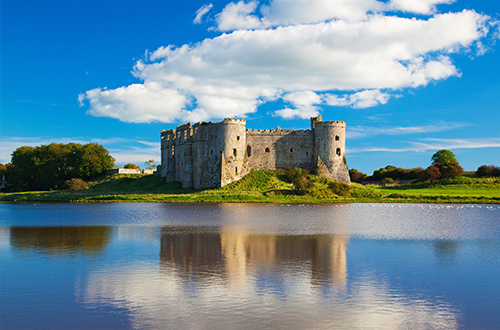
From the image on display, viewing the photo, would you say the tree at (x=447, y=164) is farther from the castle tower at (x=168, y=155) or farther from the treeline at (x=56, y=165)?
the treeline at (x=56, y=165)

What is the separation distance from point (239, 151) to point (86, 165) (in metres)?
31.9

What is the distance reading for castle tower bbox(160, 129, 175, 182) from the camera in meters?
70.1

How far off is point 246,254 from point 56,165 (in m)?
70.8

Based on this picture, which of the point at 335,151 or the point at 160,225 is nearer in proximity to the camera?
the point at 160,225

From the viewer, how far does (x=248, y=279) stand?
43.8ft

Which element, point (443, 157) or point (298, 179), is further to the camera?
point (443, 157)

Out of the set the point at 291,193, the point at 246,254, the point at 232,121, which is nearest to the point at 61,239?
the point at 246,254

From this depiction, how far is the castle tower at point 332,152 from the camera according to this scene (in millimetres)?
62781

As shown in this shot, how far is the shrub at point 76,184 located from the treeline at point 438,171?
51.4 meters

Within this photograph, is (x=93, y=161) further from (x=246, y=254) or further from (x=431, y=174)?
(x=246, y=254)

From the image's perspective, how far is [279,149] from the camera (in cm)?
6650

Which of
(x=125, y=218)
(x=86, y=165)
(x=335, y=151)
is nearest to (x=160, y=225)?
(x=125, y=218)

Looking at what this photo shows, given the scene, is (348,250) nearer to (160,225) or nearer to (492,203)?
(160,225)

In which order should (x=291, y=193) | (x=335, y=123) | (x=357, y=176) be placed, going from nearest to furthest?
1. (x=291, y=193)
2. (x=335, y=123)
3. (x=357, y=176)
